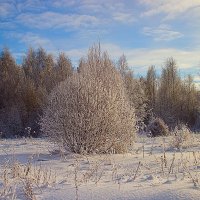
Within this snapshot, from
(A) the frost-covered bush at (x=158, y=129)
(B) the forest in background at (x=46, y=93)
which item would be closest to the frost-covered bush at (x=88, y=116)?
(A) the frost-covered bush at (x=158, y=129)

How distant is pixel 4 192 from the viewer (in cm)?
526

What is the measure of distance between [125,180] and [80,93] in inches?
189

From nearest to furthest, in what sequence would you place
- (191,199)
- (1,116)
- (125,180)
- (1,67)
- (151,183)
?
(191,199) < (151,183) < (125,180) < (1,116) < (1,67)

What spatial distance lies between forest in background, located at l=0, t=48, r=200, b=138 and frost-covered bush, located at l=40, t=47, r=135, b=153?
14615 mm

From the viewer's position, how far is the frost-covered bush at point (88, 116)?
1074cm

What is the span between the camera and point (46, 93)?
3203 centimetres

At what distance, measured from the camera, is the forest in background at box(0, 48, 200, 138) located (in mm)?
31188

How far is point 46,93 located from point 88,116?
71.2 feet

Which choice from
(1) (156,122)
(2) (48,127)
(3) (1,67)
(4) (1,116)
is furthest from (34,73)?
(2) (48,127)

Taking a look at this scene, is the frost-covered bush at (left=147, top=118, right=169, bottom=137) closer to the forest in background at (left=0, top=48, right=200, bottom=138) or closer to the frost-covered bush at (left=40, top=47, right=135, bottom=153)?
the forest in background at (left=0, top=48, right=200, bottom=138)

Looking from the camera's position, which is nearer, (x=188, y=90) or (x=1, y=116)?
(x=1, y=116)

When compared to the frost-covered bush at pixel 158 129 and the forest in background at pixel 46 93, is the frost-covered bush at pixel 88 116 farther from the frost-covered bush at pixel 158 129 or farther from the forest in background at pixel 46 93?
the forest in background at pixel 46 93

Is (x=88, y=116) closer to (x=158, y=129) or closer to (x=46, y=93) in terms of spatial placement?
(x=158, y=129)

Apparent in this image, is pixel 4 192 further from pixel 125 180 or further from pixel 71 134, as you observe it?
pixel 71 134
